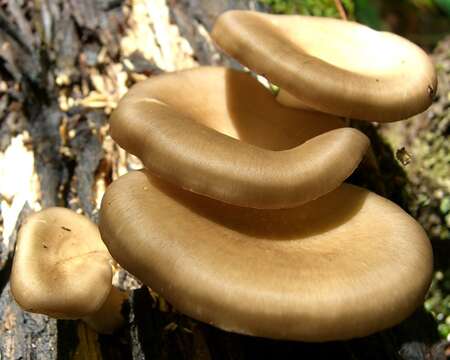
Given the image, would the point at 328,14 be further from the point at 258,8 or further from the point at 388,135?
the point at 388,135

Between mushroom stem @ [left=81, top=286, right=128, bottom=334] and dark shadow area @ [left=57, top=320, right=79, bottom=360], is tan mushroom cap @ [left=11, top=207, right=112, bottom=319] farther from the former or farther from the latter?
dark shadow area @ [left=57, top=320, right=79, bottom=360]

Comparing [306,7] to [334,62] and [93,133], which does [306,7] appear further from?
[93,133]

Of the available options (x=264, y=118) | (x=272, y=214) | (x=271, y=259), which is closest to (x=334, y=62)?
(x=264, y=118)

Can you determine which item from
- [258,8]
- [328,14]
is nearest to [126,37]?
[258,8]

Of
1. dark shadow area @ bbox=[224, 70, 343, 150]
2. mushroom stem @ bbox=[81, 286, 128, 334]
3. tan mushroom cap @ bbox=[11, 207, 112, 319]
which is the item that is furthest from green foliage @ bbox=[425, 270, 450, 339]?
tan mushroom cap @ bbox=[11, 207, 112, 319]

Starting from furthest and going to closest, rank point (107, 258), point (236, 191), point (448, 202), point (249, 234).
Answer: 1. point (448, 202)
2. point (107, 258)
3. point (249, 234)
4. point (236, 191)

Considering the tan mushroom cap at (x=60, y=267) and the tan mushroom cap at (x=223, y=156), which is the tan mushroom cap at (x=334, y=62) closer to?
the tan mushroom cap at (x=223, y=156)
